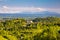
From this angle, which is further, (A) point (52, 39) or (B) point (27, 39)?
(B) point (27, 39)

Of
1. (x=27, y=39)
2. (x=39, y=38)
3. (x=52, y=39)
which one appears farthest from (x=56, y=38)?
(x=27, y=39)

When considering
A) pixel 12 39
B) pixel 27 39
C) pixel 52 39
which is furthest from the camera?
pixel 27 39

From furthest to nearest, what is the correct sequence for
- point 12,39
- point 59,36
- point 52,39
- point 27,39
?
point 27,39
point 12,39
point 59,36
point 52,39

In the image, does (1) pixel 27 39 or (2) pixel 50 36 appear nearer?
(2) pixel 50 36

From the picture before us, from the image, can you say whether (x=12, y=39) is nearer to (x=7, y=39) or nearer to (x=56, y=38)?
(x=7, y=39)

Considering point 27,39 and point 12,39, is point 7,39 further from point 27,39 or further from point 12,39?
point 27,39

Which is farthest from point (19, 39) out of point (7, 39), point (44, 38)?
point (44, 38)

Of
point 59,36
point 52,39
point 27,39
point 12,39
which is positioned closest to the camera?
point 52,39

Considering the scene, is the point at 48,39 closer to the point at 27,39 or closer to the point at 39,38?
the point at 39,38
